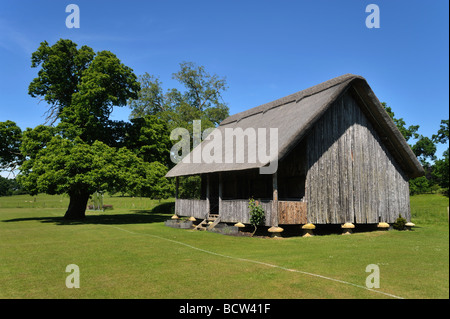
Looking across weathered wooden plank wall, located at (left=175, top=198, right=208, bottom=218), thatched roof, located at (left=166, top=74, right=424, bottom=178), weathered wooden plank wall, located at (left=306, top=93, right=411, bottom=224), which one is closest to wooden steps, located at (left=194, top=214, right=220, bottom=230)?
weathered wooden plank wall, located at (left=175, top=198, right=208, bottom=218)

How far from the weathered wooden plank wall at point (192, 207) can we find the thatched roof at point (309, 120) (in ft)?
7.83

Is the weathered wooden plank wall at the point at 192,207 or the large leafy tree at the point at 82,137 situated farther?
the large leafy tree at the point at 82,137

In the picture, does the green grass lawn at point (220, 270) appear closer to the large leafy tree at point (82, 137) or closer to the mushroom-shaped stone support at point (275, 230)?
the mushroom-shaped stone support at point (275, 230)

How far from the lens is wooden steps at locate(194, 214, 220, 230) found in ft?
71.2

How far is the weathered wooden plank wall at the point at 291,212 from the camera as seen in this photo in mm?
17828

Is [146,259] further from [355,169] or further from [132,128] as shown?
[132,128]

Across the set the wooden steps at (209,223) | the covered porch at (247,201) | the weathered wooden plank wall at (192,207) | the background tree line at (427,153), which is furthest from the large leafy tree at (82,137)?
the background tree line at (427,153)

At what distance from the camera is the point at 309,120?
17.6m

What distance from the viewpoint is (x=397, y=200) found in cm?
2222

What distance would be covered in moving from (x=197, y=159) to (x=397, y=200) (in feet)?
46.2

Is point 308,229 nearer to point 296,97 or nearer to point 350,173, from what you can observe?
point 350,173

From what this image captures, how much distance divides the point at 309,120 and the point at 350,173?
206 inches

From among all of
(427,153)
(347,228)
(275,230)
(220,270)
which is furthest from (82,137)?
(427,153)
